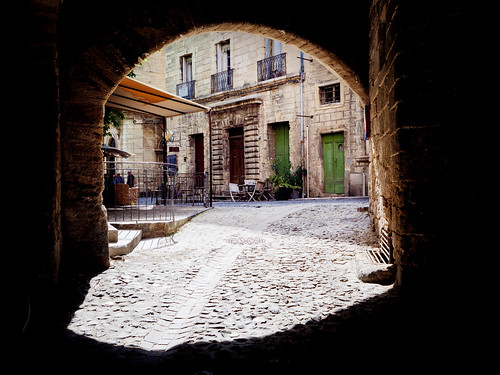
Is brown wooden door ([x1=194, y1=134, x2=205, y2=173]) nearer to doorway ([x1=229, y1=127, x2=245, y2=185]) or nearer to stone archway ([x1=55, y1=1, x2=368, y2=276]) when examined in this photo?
doorway ([x1=229, y1=127, x2=245, y2=185])

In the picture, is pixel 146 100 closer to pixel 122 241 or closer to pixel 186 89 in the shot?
pixel 122 241

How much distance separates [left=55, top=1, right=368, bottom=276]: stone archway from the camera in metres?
3.32

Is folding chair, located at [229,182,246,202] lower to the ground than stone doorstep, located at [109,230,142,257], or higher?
higher

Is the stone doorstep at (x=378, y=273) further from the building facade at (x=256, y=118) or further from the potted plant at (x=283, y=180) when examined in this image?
the potted plant at (x=283, y=180)

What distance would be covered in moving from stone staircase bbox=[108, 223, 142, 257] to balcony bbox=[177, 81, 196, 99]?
1339cm

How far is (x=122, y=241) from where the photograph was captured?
4.71 m

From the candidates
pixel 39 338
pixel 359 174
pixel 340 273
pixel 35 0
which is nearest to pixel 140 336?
pixel 39 338

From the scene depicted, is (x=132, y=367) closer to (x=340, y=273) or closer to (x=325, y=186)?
(x=340, y=273)

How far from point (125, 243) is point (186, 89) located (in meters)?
14.7

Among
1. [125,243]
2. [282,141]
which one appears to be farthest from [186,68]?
[125,243]

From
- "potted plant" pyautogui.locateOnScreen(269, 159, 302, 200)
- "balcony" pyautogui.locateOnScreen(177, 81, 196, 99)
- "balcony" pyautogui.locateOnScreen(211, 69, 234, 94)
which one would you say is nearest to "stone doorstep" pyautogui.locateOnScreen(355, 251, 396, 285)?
"potted plant" pyautogui.locateOnScreen(269, 159, 302, 200)

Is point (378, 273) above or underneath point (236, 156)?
underneath

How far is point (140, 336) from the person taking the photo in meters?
2.24

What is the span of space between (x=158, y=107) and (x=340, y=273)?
686 centimetres
